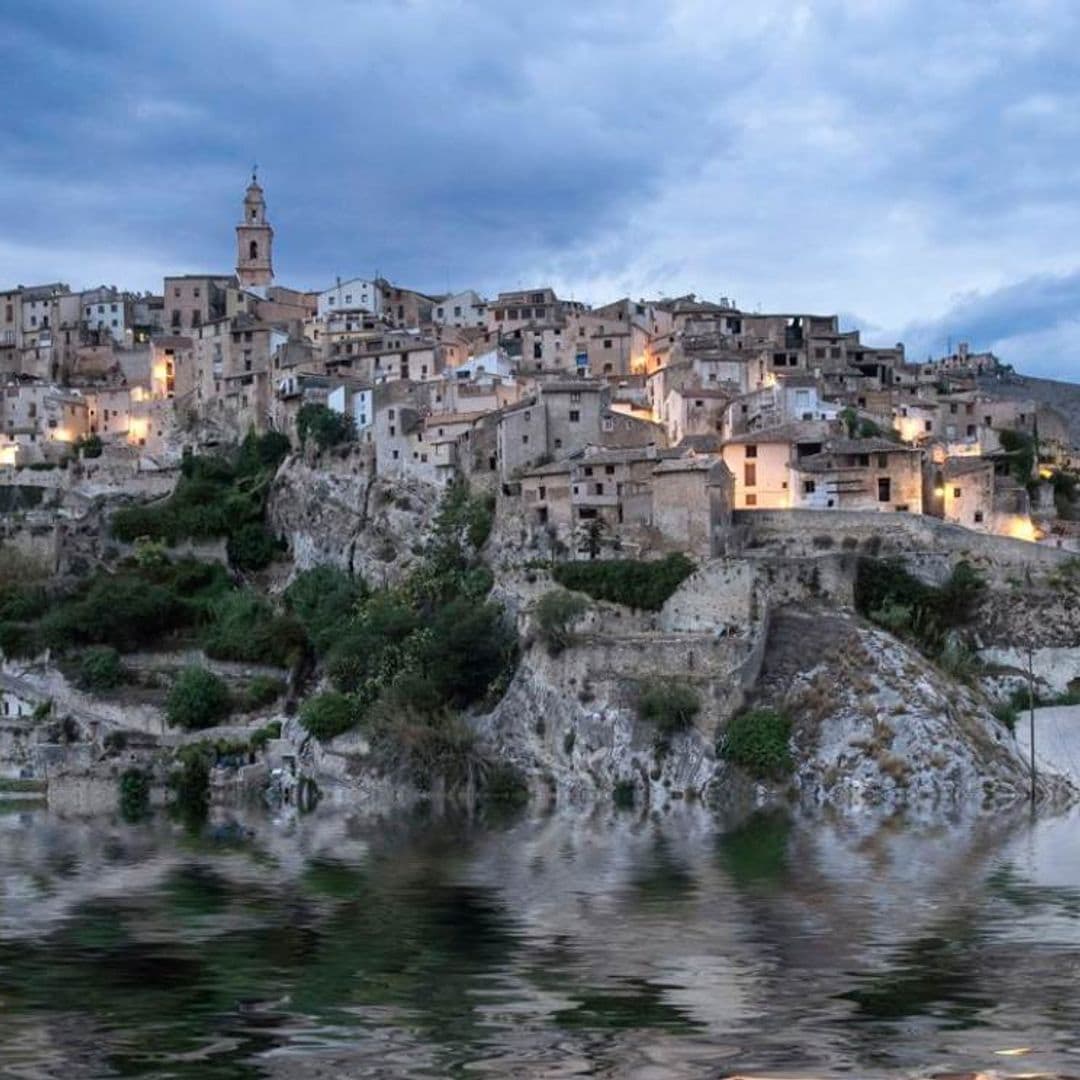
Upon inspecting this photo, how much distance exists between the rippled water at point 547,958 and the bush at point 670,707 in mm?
9415

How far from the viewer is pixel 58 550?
209 feet

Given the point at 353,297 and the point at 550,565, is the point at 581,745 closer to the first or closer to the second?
the point at 550,565

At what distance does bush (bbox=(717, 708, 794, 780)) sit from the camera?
145ft

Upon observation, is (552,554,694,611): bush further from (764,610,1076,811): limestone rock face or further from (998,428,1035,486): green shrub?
(998,428,1035,486): green shrub

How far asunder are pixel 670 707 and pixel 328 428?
71.3 feet

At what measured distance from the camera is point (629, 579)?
162 feet

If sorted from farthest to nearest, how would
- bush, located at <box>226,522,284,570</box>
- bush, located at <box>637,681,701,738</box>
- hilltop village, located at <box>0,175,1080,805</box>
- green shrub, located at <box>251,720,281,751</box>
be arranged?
bush, located at <box>226,522,284,570</box>, green shrub, located at <box>251,720,281,751</box>, hilltop village, located at <box>0,175,1080,805</box>, bush, located at <box>637,681,701,738</box>

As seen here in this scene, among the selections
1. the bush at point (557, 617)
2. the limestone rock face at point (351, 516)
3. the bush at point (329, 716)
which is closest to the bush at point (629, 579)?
the bush at point (557, 617)

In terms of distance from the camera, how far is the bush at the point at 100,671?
54.9 meters

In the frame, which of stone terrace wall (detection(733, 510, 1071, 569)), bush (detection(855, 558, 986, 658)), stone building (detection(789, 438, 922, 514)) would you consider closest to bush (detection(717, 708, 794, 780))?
→ bush (detection(855, 558, 986, 658))

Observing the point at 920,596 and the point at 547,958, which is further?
the point at 920,596

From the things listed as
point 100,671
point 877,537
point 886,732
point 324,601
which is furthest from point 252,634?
point 886,732

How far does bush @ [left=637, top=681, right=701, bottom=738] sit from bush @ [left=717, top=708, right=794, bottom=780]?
1.00 meters

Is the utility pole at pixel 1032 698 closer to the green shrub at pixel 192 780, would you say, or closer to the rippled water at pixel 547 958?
the rippled water at pixel 547 958
